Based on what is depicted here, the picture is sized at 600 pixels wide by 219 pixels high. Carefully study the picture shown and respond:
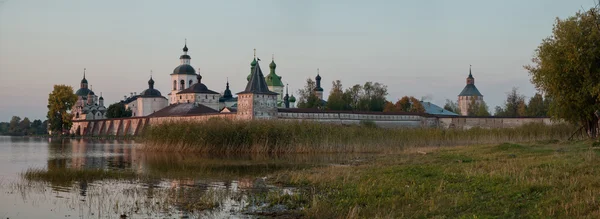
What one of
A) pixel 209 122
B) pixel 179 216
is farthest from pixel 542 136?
pixel 179 216

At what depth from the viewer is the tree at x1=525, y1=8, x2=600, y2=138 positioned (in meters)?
22.2

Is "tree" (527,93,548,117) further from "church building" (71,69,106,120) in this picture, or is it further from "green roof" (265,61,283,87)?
"church building" (71,69,106,120)

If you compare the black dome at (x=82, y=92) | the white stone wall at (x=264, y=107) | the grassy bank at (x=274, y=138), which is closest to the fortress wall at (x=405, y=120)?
the white stone wall at (x=264, y=107)

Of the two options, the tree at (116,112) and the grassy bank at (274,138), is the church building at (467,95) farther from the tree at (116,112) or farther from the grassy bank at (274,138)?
the grassy bank at (274,138)

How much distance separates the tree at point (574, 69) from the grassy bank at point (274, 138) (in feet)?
13.8

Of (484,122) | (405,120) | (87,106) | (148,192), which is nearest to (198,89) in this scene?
(87,106)

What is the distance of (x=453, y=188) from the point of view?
10148 millimetres

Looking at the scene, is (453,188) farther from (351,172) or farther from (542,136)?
(542,136)

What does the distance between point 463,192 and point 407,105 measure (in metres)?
64.9

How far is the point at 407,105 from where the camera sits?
73.7m

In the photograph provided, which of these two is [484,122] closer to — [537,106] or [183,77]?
[537,106]

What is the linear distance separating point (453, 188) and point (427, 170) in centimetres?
297

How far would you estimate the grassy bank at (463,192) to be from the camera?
8.09m

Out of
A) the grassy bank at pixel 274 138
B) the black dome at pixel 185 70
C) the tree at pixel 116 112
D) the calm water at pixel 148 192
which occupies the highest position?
the black dome at pixel 185 70
